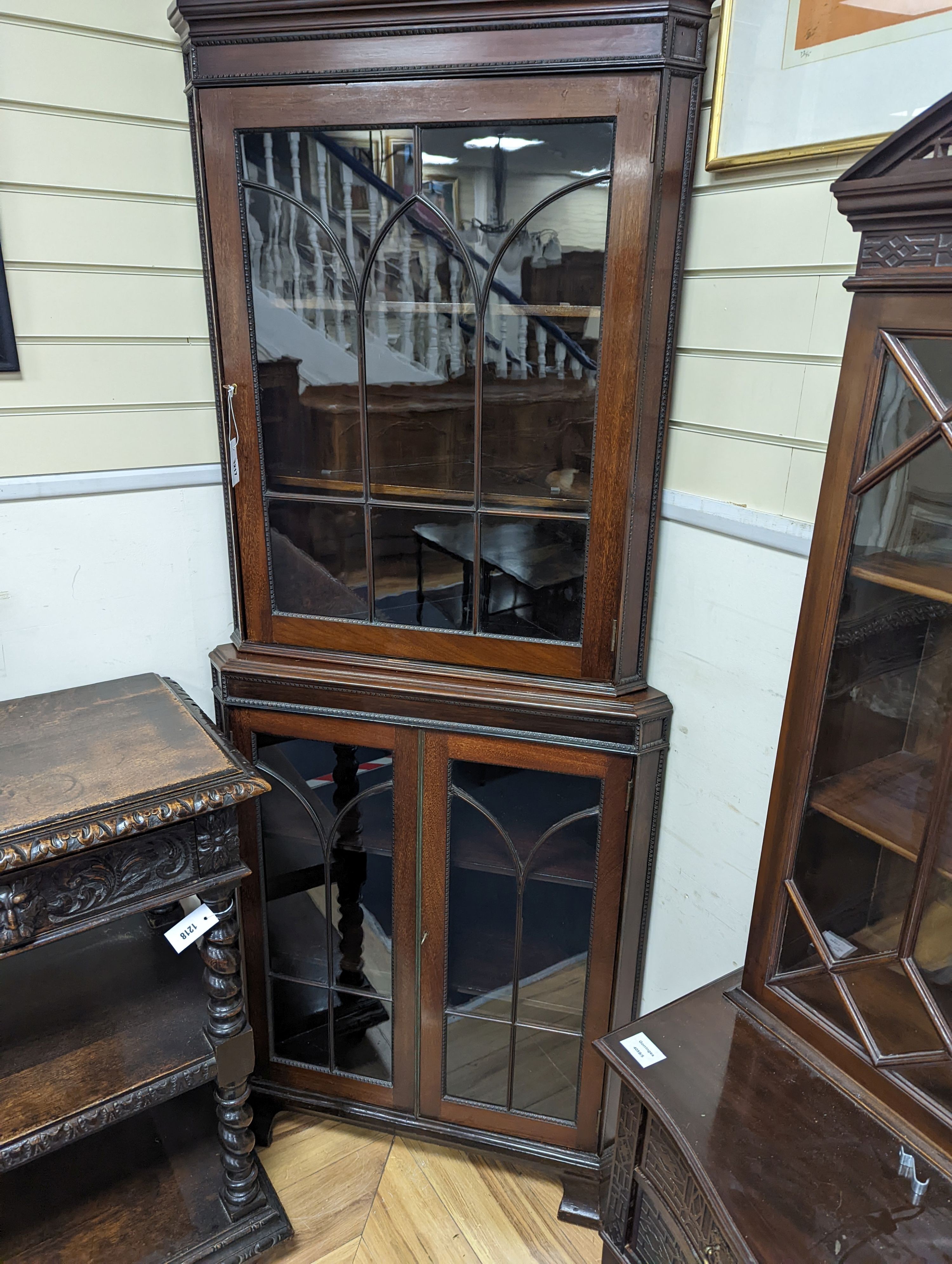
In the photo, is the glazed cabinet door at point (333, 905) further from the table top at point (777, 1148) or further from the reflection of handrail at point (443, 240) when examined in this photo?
the reflection of handrail at point (443, 240)

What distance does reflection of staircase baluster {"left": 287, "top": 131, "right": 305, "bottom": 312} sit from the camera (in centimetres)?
132

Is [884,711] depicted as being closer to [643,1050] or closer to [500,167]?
[643,1050]

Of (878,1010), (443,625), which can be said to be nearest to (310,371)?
(443,625)

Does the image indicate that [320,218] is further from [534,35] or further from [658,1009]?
[658,1009]

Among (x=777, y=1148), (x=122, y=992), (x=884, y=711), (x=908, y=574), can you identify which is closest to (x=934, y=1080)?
(x=777, y=1148)

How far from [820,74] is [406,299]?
2.14 feet

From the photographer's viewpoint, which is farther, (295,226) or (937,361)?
(295,226)

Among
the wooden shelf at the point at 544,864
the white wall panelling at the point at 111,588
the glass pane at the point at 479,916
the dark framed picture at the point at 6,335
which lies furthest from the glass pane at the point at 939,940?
the dark framed picture at the point at 6,335

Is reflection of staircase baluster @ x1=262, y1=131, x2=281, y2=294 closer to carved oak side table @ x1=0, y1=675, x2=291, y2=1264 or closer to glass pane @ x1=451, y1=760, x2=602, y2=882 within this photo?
carved oak side table @ x1=0, y1=675, x2=291, y2=1264

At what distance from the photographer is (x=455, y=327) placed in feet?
4.46

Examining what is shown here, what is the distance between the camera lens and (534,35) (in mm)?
1187

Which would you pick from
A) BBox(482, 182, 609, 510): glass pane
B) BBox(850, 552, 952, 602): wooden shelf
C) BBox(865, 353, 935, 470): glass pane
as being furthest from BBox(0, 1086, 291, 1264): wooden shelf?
BBox(865, 353, 935, 470): glass pane

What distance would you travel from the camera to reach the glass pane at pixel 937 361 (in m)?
0.85

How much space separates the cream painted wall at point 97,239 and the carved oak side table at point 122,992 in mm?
501
